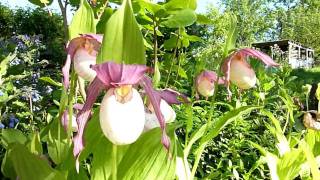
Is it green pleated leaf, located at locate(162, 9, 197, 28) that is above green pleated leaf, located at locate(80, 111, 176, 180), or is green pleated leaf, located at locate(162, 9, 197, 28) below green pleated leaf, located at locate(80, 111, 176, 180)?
above

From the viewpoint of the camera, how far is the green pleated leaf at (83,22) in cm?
79

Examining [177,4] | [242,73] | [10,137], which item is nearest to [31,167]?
[10,137]

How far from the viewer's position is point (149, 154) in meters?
0.83

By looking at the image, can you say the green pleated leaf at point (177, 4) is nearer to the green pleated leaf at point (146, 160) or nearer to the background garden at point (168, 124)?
the background garden at point (168, 124)

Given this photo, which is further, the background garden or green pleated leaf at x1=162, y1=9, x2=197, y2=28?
green pleated leaf at x1=162, y1=9, x2=197, y2=28

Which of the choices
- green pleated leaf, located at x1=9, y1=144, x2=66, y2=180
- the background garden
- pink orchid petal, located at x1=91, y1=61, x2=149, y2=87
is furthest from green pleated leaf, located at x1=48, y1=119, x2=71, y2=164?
pink orchid petal, located at x1=91, y1=61, x2=149, y2=87

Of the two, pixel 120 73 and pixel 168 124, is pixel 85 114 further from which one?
pixel 168 124

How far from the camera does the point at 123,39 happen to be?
694 mm

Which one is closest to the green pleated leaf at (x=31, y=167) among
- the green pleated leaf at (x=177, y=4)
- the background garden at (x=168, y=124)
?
the background garden at (x=168, y=124)

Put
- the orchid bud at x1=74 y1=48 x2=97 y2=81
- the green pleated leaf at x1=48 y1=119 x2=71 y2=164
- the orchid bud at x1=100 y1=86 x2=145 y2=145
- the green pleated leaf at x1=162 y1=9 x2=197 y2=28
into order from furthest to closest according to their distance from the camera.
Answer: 1. the green pleated leaf at x1=162 y1=9 x2=197 y2=28
2. the green pleated leaf at x1=48 y1=119 x2=71 y2=164
3. the orchid bud at x1=74 y1=48 x2=97 y2=81
4. the orchid bud at x1=100 y1=86 x2=145 y2=145

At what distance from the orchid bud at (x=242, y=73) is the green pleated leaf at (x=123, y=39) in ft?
1.13

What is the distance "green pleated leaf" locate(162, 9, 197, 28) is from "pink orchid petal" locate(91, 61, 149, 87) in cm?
52

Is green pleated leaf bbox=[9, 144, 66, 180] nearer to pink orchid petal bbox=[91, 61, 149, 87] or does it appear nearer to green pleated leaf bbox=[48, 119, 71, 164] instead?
green pleated leaf bbox=[48, 119, 71, 164]

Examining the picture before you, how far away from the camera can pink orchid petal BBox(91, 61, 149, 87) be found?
0.65 metres
